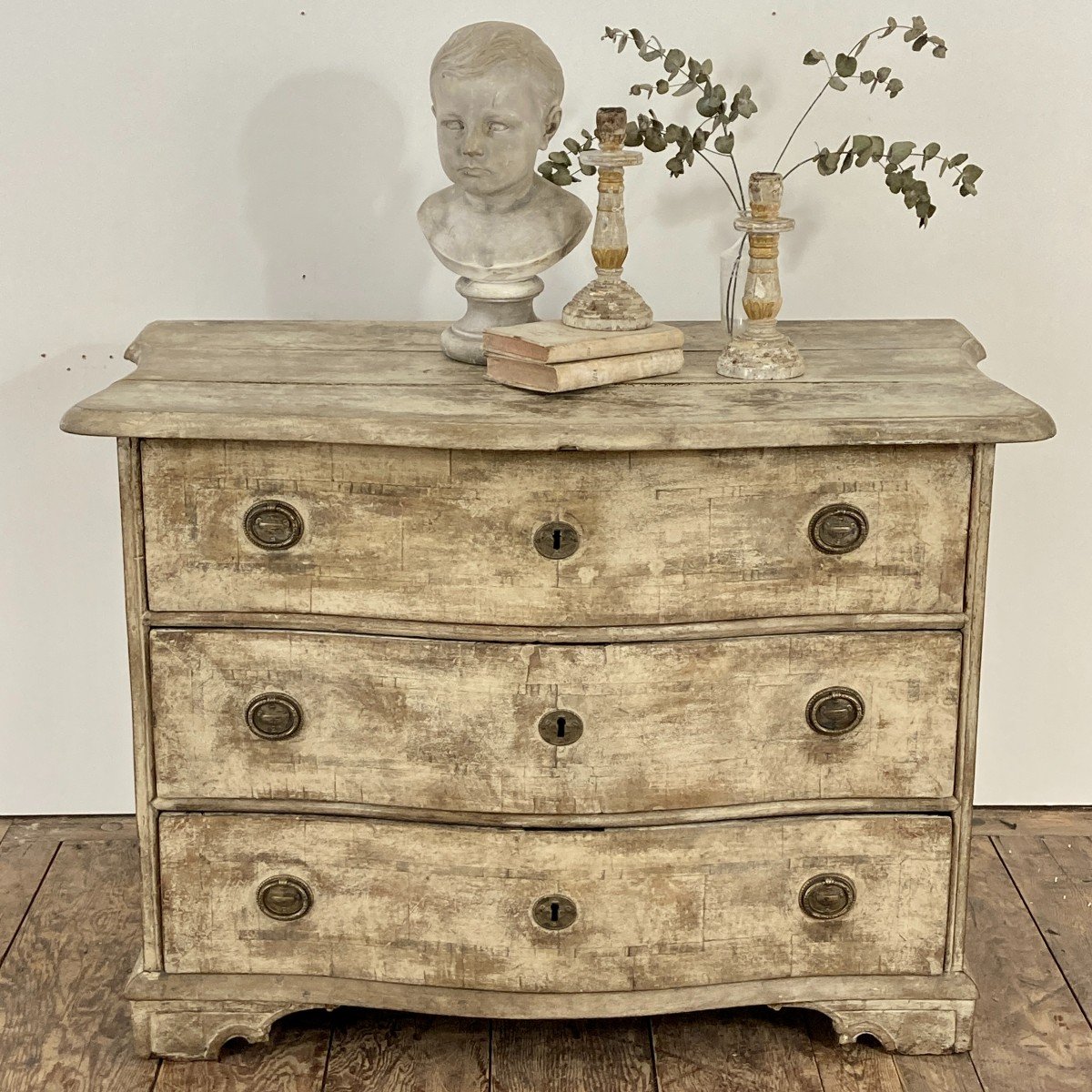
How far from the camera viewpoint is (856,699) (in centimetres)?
203

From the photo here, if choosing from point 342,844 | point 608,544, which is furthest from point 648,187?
point 342,844

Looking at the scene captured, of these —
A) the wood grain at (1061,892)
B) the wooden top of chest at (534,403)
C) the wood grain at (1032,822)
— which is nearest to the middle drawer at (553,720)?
the wooden top of chest at (534,403)

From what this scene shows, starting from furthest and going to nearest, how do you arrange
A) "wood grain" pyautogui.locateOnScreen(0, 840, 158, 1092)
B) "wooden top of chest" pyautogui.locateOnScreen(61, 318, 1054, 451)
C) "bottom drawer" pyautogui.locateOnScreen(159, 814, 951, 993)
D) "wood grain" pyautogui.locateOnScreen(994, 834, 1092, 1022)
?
"wood grain" pyautogui.locateOnScreen(994, 834, 1092, 1022), "wood grain" pyautogui.locateOnScreen(0, 840, 158, 1092), "bottom drawer" pyautogui.locateOnScreen(159, 814, 951, 993), "wooden top of chest" pyautogui.locateOnScreen(61, 318, 1054, 451)

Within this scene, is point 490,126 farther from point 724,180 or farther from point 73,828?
point 73,828

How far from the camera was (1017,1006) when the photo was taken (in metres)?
2.31

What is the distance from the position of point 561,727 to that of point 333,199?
42.0 inches

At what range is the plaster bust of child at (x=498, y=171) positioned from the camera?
199 cm

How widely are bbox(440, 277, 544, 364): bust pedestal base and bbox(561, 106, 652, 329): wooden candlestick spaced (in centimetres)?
9

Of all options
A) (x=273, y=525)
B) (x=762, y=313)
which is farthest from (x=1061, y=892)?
(x=273, y=525)

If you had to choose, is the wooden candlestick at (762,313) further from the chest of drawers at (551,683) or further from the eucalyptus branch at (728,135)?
the eucalyptus branch at (728,135)

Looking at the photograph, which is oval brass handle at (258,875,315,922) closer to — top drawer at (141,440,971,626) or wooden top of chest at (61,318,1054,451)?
top drawer at (141,440,971,626)

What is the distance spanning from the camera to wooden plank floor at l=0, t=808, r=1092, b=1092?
2158 mm

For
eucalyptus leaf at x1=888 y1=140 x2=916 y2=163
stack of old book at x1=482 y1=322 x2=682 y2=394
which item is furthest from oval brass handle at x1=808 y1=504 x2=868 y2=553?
eucalyptus leaf at x1=888 y1=140 x2=916 y2=163

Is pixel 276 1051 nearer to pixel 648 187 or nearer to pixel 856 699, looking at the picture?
pixel 856 699
